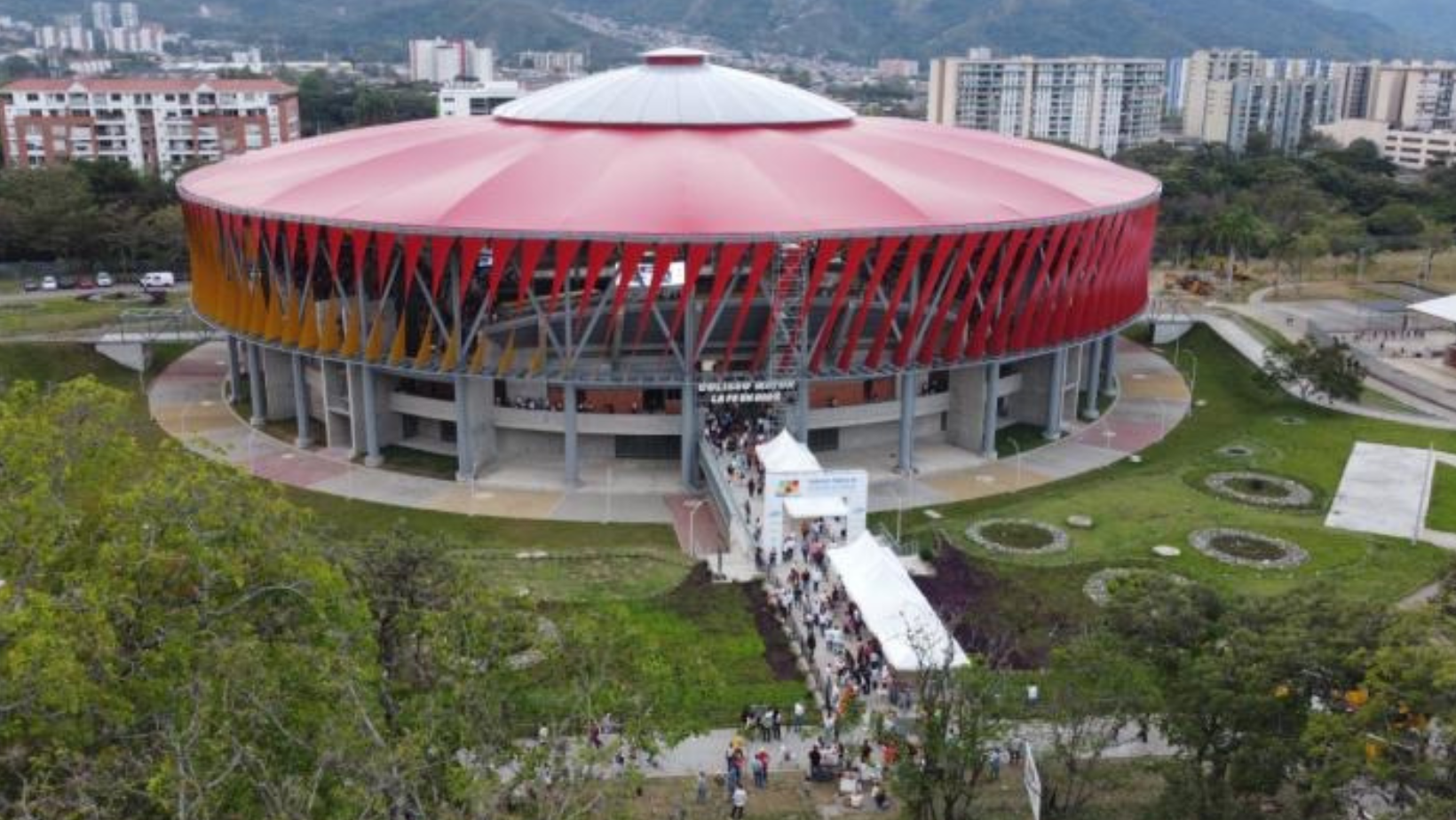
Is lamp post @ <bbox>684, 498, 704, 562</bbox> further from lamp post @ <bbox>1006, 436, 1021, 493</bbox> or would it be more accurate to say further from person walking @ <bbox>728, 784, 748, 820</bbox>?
person walking @ <bbox>728, 784, 748, 820</bbox>

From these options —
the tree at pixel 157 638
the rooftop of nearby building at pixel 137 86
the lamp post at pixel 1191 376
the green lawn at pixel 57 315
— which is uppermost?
the rooftop of nearby building at pixel 137 86

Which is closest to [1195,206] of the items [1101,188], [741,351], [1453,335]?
[1453,335]

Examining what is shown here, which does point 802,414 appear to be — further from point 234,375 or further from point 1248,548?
point 234,375

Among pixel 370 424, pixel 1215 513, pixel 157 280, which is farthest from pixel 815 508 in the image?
pixel 157 280

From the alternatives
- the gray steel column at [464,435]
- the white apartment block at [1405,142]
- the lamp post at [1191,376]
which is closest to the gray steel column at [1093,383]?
the lamp post at [1191,376]

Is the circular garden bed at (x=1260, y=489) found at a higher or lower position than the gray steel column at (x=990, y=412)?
lower

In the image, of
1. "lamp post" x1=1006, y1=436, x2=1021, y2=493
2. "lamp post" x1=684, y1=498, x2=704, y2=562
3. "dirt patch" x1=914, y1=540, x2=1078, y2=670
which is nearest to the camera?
"dirt patch" x1=914, y1=540, x2=1078, y2=670

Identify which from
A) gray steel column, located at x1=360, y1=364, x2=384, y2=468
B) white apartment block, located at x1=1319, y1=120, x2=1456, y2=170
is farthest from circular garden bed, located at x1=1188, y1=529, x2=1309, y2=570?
white apartment block, located at x1=1319, y1=120, x2=1456, y2=170

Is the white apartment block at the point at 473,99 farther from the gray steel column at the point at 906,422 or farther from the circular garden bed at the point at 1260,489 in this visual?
the circular garden bed at the point at 1260,489

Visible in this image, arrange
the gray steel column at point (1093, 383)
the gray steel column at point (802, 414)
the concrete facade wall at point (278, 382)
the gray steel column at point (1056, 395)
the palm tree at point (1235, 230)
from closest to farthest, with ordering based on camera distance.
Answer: the gray steel column at point (802, 414) < the gray steel column at point (1056, 395) < the concrete facade wall at point (278, 382) < the gray steel column at point (1093, 383) < the palm tree at point (1235, 230)
